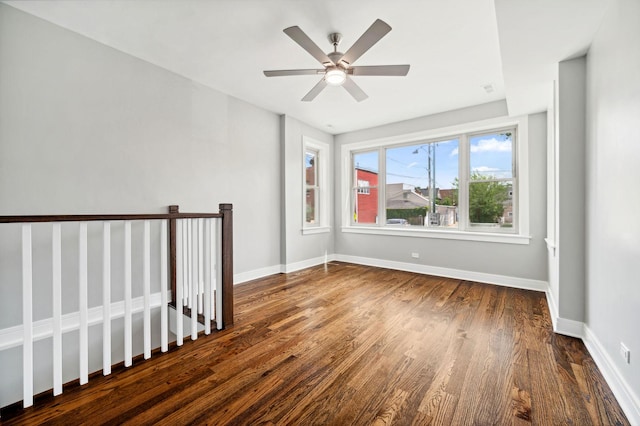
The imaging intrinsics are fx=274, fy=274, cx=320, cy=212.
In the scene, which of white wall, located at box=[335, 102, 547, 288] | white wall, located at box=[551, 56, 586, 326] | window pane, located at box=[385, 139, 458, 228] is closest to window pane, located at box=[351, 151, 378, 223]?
window pane, located at box=[385, 139, 458, 228]

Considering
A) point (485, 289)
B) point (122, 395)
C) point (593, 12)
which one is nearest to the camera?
point (122, 395)

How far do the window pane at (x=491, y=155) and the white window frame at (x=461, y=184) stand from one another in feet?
0.29

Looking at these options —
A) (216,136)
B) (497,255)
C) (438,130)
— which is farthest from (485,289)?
(216,136)

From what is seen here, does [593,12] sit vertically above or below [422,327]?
above

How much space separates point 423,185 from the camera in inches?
189

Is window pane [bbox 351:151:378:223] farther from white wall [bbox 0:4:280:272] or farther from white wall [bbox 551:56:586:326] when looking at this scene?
white wall [bbox 551:56:586:326]

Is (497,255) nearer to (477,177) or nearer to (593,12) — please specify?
(477,177)

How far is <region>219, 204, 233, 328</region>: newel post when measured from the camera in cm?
254

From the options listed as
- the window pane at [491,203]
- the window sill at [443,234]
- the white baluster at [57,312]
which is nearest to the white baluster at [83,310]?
the white baluster at [57,312]

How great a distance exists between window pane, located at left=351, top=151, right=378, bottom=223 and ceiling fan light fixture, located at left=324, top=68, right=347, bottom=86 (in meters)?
2.99

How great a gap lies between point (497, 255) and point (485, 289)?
0.58 m

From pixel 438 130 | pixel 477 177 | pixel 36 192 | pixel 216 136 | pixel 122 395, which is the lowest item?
pixel 122 395

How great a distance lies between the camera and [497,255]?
3.97 m

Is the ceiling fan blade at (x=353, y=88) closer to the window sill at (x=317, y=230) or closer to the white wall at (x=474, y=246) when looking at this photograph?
the white wall at (x=474, y=246)
